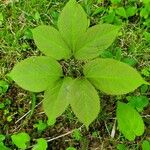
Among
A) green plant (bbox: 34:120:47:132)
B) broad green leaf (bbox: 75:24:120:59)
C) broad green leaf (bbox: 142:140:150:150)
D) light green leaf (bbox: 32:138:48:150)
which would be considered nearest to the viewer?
broad green leaf (bbox: 75:24:120:59)

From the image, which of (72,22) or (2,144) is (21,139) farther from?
(72,22)

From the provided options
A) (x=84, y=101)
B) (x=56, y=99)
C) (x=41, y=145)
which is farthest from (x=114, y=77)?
(x=41, y=145)

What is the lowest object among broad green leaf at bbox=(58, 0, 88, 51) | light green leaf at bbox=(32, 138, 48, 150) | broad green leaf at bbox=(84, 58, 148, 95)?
light green leaf at bbox=(32, 138, 48, 150)

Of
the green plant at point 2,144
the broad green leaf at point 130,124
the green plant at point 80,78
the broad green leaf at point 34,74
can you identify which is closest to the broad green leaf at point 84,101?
the green plant at point 80,78

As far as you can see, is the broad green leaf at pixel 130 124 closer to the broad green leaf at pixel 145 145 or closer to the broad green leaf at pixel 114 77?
the broad green leaf at pixel 145 145

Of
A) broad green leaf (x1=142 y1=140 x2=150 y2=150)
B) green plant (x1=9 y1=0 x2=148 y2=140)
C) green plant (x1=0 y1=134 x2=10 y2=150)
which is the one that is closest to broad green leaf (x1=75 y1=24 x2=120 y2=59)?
green plant (x1=9 y1=0 x2=148 y2=140)

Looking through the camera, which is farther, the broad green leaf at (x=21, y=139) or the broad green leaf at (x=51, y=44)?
the broad green leaf at (x=21, y=139)

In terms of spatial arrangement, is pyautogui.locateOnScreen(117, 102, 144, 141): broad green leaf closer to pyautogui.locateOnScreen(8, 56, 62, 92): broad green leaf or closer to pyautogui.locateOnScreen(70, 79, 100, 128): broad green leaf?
pyautogui.locateOnScreen(70, 79, 100, 128): broad green leaf

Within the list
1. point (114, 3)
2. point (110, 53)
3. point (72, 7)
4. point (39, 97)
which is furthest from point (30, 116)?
point (114, 3)

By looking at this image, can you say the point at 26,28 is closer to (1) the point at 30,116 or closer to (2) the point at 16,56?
(2) the point at 16,56
